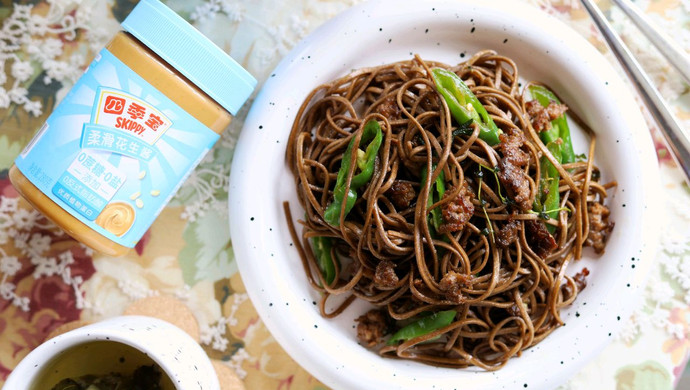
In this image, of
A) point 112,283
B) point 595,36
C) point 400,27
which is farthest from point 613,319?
point 112,283

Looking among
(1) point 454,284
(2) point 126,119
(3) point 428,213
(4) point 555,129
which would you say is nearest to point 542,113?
(4) point 555,129

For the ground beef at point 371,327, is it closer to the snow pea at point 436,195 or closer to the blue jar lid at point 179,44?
the snow pea at point 436,195

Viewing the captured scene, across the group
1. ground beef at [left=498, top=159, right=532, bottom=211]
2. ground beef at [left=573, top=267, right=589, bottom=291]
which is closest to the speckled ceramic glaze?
ground beef at [left=573, top=267, right=589, bottom=291]

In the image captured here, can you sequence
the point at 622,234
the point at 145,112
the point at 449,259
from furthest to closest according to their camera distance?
1. the point at 622,234
2. the point at 449,259
3. the point at 145,112

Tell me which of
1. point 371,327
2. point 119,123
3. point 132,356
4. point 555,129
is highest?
point 555,129

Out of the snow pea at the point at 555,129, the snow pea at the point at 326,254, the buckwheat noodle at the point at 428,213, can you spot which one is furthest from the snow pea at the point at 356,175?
the snow pea at the point at 555,129

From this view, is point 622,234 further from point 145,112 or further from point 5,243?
point 5,243

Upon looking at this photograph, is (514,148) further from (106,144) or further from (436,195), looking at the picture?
(106,144)
